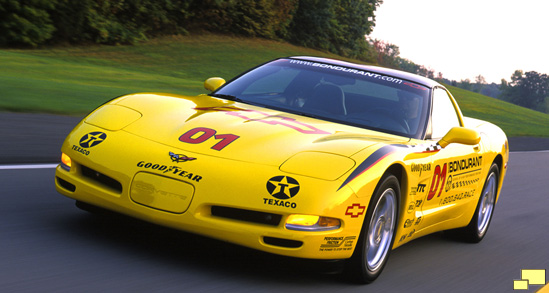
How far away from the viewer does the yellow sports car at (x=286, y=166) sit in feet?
13.6

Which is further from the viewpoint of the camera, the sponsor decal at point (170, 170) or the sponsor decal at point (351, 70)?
the sponsor decal at point (351, 70)

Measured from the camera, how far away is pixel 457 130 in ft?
18.1

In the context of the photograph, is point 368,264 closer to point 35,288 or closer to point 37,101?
point 35,288

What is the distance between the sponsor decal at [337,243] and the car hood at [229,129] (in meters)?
0.49

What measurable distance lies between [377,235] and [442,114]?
74.6 inches

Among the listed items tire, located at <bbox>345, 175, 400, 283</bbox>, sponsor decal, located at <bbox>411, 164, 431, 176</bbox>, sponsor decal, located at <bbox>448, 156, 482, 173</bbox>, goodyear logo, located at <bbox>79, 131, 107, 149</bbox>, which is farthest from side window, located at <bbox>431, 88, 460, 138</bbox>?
goodyear logo, located at <bbox>79, 131, 107, 149</bbox>

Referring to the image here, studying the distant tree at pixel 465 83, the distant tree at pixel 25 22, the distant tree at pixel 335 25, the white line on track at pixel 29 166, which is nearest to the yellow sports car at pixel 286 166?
the white line on track at pixel 29 166

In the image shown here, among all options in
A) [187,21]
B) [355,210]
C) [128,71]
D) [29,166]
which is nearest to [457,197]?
[355,210]

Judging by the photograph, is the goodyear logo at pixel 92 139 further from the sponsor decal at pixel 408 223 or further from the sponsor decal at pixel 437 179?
the sponsor decal at pixel 437 179

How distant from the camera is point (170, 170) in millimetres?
4242

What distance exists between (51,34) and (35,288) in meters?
29.2

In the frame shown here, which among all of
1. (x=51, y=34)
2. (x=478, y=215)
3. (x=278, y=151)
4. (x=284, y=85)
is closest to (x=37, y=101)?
(x=284, y=85)

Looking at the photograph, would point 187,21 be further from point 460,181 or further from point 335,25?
point 460,181

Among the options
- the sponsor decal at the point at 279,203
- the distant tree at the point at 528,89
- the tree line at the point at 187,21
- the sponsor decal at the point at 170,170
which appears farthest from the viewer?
A: the distant tree at the point at 528,89
